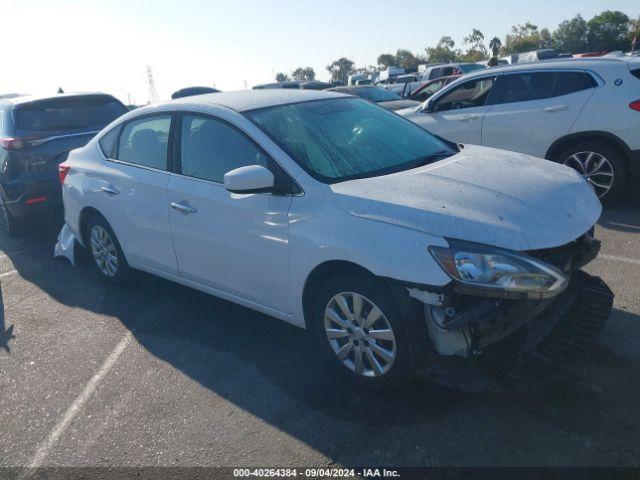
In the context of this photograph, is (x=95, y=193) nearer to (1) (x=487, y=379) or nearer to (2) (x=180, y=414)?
(2) (x=180, y=414)

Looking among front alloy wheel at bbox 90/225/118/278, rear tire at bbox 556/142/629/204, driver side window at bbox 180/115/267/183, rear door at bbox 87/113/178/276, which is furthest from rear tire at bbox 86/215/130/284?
rear tire at bbox 556/142/629/204

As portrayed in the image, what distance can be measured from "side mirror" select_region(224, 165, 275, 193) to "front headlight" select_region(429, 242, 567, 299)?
118cm

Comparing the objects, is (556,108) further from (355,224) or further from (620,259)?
(355,224)

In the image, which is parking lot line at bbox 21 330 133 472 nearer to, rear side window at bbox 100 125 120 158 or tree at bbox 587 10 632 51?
rear side window at bbox 100 125 120 158

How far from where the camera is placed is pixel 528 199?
328 centimetres

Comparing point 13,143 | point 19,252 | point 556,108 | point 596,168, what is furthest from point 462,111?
point 19,252

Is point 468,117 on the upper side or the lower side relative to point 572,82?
lower

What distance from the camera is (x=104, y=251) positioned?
546 centimetres

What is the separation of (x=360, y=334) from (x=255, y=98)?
213 centimetres

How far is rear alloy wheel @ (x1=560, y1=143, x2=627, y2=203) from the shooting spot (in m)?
6.28

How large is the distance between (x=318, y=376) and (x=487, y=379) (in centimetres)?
110

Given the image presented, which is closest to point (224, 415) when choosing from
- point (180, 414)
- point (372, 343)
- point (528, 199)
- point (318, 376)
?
point (180, 414)

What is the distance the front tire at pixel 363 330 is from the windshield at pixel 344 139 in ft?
2.39

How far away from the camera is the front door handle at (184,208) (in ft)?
13.7
